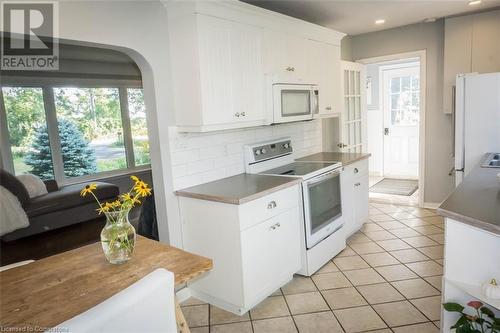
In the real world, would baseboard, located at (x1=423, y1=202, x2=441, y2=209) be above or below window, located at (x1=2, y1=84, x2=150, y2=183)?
below

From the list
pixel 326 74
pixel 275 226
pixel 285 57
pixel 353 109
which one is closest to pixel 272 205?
pixel 275 226

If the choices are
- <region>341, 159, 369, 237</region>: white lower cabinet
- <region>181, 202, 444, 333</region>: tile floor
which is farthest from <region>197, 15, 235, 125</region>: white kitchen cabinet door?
<region>341, 159, 369, 237</region>: white lower cabinet

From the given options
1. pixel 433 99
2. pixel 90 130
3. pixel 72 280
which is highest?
pixel 433 99

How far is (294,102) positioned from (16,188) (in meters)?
3.68

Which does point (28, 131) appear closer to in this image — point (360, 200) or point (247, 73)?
point (247, 73)

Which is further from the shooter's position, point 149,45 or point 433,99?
point 433,99

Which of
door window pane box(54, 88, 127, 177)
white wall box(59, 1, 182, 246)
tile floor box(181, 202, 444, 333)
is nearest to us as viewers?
white wall box(59, 1, 182, 246)

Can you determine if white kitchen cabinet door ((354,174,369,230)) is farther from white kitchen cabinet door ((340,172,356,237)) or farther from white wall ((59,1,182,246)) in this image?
white wall ((59,1,182,246))

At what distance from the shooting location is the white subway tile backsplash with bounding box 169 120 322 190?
2.62 m

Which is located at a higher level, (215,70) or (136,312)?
(215,70)

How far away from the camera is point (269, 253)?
8.39ft

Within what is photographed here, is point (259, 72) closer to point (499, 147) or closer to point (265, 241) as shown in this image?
point (265, 241)

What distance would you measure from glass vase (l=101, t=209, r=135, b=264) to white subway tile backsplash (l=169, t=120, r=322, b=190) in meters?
1.03

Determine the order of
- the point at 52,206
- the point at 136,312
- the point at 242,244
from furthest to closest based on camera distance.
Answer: the point at 52,206 < the point at 242,244 < the point at 136,312
